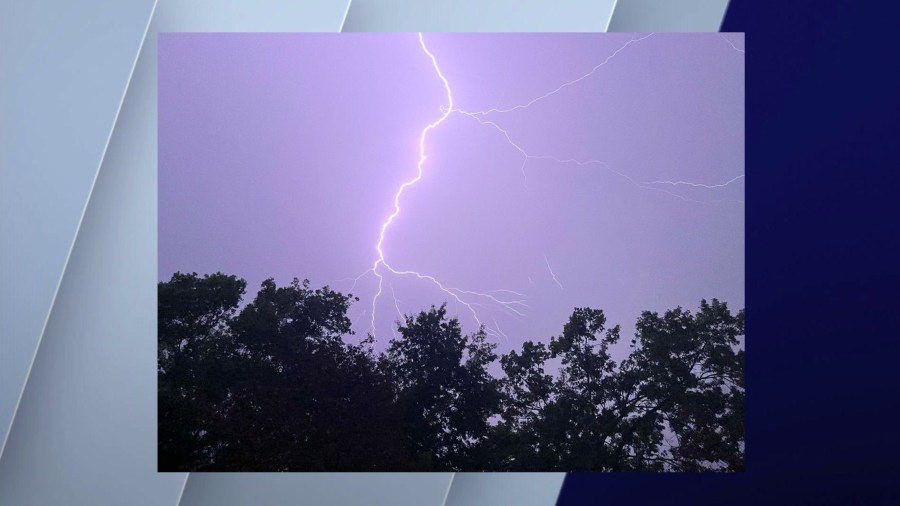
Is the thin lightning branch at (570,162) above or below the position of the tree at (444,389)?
above

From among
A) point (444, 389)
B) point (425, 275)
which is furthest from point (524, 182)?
point (444, 389)

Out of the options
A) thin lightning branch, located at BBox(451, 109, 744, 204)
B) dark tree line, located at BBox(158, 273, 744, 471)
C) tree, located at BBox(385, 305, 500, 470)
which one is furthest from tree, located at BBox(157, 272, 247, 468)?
thin lightning branch, located at BBox(451, 109, 744, 204)

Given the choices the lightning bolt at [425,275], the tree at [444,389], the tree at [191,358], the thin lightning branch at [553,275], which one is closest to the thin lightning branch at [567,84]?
the lightning bolt at [425,275]

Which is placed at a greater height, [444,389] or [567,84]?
[567,84]

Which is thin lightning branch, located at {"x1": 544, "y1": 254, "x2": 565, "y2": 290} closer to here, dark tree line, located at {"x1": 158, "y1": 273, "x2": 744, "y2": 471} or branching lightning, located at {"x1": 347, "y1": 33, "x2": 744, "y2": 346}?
branching lightning, located at {"x1": 347, "y1": 33, "x2": 744, "y2": 346}

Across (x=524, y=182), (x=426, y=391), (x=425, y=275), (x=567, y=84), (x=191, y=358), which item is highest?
(x=567, y=84)

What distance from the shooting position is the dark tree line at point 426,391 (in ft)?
9.36

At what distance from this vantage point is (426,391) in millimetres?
2877

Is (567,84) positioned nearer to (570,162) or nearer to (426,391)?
(570,162)

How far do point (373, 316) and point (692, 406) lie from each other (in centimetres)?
112

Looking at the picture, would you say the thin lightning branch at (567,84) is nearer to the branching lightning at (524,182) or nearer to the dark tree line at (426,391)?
the branching lightning at (524,182)

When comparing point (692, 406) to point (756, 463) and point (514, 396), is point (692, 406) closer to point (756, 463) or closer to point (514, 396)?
point (756, 463)

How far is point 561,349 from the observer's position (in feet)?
9.43

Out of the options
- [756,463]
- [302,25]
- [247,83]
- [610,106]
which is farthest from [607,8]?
[756,463]
